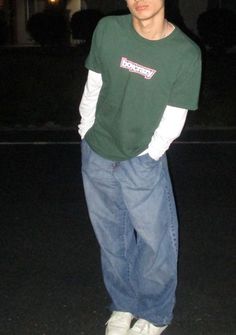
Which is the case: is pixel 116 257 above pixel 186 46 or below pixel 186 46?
below

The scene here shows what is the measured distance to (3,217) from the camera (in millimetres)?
5797

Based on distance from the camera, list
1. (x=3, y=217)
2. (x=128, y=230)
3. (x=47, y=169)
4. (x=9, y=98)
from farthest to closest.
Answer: (x=9, y=98) < (x=47, y=169) < (x=3, y=217) < (x=128, y=230)

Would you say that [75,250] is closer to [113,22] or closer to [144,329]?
[144,329]

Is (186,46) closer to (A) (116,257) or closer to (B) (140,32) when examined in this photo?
(B) (140,32)

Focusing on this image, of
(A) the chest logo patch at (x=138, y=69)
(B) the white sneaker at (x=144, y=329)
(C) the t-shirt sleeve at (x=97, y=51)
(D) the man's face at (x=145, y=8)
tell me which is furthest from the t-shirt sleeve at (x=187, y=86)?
(B) the white sneaker at (x=144, y=329)

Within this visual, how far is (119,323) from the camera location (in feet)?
11.7

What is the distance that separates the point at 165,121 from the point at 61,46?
14.5 m

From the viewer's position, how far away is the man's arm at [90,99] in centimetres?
324

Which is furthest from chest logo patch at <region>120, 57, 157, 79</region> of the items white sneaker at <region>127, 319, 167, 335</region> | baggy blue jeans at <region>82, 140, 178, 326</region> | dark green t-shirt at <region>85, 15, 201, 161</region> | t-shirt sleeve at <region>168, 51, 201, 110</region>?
white sneaker at <region>127, 319, 167, 335</region>

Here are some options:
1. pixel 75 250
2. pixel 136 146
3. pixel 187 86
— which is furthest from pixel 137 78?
pixel 75 250

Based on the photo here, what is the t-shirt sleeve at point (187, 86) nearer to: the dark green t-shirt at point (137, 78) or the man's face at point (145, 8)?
the dark green t-shirt at point (137, 78)

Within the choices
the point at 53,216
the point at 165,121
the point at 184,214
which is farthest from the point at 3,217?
the point at 165,121

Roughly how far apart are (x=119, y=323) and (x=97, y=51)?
145cm

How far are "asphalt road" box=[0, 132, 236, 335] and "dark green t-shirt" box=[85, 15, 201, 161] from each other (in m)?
1.22
